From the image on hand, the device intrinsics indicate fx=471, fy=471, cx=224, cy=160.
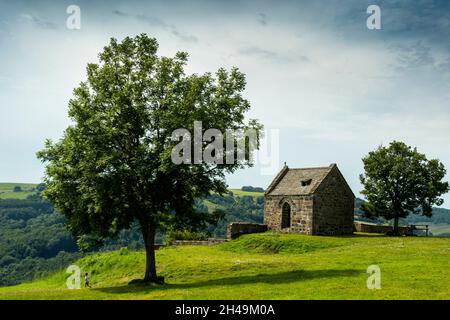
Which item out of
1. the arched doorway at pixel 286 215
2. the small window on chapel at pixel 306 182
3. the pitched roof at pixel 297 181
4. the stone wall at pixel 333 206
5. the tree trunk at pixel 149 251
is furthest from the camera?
the arched doorway at pixel 286 215

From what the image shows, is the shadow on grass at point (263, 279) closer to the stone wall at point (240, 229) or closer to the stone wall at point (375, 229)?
the stone wall at point (240, 229)

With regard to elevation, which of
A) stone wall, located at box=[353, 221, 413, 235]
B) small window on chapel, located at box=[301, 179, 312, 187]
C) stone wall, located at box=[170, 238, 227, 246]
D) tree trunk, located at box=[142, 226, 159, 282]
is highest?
small window on chapel, located at box=[301, 179, 312, 187]

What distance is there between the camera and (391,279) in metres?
27.8

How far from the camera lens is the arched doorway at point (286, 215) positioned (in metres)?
63.4

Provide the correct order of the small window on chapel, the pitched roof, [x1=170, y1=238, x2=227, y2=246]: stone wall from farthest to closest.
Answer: the small window on chapel
the pitched roof
[x1=170, y1=238, x2=227, y2=246]: stone wall

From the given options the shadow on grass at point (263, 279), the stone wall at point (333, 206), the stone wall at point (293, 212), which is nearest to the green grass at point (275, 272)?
the shadow on grass at point (263, 279)

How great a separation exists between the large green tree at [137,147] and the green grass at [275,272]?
482 cm

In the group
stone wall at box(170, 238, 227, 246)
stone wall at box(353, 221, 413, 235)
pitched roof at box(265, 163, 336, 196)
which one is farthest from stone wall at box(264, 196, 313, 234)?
stone wall at box(353, 221, 413, 235)

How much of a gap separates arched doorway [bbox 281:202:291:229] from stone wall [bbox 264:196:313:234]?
409mm

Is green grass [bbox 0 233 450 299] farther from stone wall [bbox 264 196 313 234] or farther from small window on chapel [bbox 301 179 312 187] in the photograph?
small window on chapel [bbox 301 179 312 187]

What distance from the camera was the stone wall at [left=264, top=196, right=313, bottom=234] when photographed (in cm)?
5994

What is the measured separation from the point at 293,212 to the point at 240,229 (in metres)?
7.38

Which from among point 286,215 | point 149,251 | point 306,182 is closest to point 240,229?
point 286,215
